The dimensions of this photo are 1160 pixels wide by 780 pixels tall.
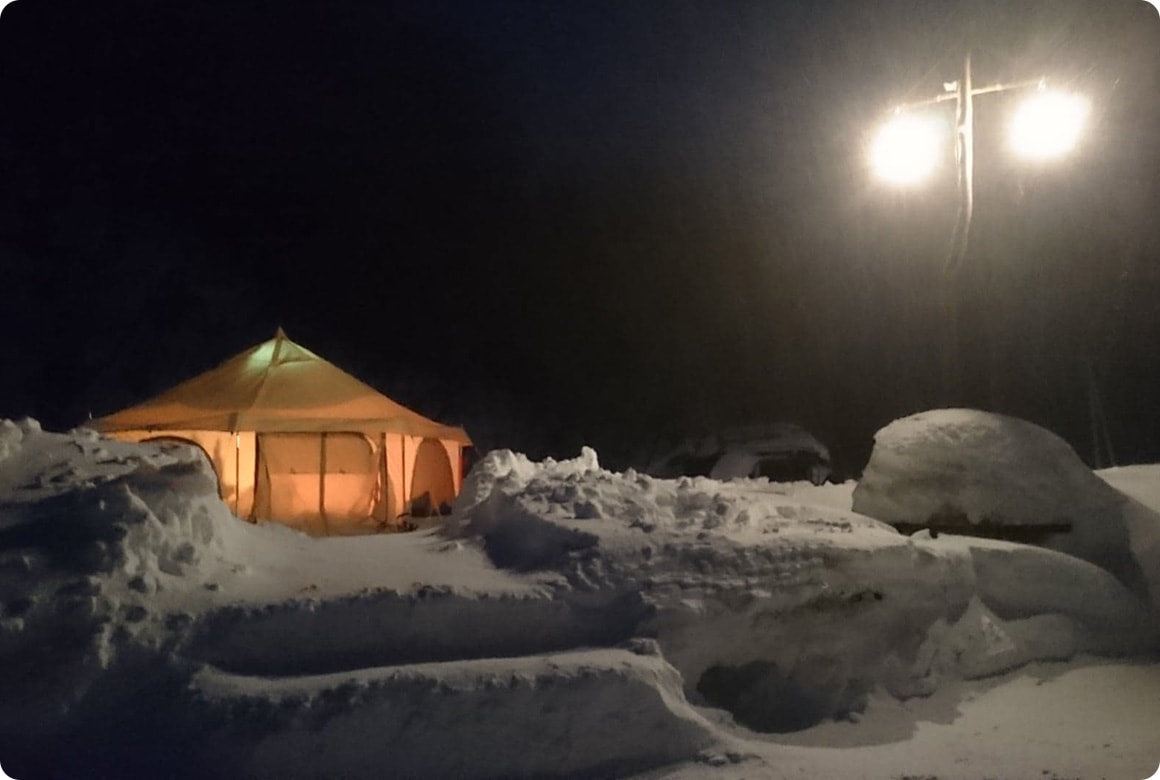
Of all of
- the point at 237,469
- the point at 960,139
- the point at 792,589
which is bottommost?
the point at 792,589

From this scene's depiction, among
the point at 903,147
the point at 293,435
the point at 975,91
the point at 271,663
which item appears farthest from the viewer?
the point at 293,435

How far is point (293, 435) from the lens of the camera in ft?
44.8

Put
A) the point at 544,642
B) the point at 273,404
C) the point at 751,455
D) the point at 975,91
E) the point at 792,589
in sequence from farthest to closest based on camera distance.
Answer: the point at 751,455, the point at 273,404, the point at 975,91, the point at 792,589, the point at 544,642

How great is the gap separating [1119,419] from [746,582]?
20198mm

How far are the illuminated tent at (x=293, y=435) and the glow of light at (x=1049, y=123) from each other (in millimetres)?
9357

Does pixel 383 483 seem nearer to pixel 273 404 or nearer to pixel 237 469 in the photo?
pixel 273 404

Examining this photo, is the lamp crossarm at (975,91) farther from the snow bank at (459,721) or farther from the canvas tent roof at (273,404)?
the canvas tent roof at (273,404)

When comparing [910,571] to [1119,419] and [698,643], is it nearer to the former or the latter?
[698,643]

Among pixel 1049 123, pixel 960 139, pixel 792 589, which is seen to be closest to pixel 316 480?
pixel 792 589

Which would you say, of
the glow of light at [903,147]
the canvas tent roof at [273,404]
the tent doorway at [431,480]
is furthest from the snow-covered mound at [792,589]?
the tent doorway at [431,480]

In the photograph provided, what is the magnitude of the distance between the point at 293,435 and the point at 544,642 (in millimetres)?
8260

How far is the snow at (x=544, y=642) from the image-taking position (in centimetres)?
555

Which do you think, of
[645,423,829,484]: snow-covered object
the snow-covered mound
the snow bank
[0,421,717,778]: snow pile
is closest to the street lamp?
the snow-covered mound

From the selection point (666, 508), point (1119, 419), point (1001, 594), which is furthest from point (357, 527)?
point (1119, 419)
